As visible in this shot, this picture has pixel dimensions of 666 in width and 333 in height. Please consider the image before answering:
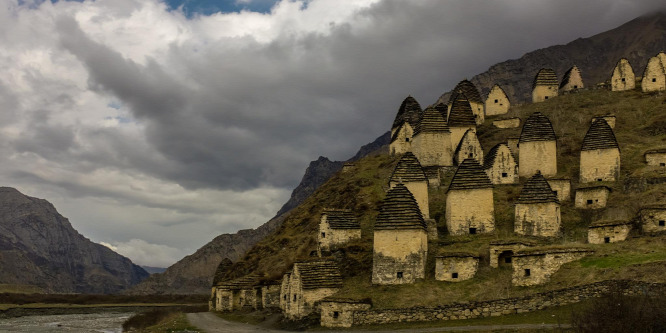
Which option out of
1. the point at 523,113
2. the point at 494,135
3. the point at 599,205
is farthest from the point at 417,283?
the point at 523,113

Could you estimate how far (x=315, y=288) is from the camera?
3291 cm

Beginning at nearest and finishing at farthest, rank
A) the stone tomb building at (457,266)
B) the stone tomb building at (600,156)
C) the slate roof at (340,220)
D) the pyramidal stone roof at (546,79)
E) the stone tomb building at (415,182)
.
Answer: the stone tomb building at (457,266), the slate roof at (340,220), the stone tomb building at (415,182), the stone tomb building at (600,156), the pyramidal stone roof at (546,79)

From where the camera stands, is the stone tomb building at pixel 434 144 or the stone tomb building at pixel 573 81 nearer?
the stone tomb building at pixel 434 144

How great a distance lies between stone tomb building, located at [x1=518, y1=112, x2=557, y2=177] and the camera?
46469 millimetres

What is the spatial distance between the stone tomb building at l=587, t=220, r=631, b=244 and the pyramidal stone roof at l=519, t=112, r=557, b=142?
14739mm

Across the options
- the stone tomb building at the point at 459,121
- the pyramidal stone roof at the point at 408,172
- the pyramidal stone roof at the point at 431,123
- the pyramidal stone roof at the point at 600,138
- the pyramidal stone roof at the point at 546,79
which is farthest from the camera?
the pyramidal stone roof at the point at 546,79

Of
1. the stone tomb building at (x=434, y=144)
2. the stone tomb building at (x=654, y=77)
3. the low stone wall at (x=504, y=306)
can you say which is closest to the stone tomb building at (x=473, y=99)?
the stone tomb building at (x=434, y=144)

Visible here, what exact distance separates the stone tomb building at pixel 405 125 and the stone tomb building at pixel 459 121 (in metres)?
3.90

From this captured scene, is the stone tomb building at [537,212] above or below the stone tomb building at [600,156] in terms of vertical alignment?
below

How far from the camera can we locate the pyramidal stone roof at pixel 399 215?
3347cm

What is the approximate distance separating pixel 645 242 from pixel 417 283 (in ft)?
35.7

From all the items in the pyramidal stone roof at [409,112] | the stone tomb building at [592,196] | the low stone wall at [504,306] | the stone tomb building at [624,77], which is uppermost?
the stone tomb building at [624,77]

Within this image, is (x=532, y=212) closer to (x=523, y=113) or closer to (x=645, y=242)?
(x=645, y=242)

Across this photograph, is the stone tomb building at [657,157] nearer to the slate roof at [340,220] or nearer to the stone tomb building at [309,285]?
the slate roof at [340,220]
